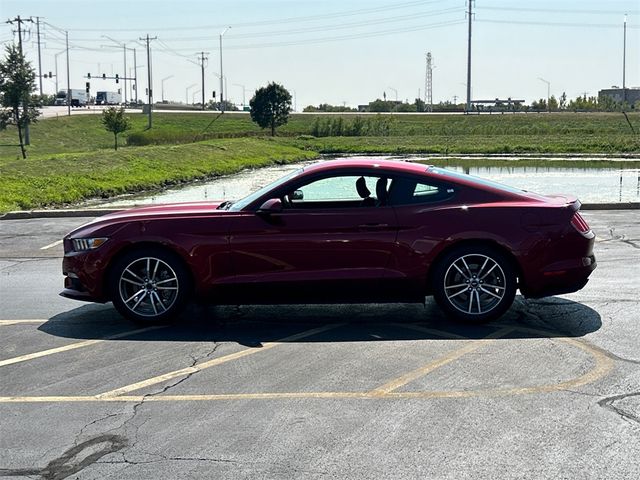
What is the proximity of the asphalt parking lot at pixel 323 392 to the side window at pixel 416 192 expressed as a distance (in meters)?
1.11

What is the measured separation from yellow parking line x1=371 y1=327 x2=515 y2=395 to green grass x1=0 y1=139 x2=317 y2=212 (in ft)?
44.2

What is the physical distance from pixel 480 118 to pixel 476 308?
82.0 m

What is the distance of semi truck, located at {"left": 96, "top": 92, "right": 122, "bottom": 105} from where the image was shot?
125 m

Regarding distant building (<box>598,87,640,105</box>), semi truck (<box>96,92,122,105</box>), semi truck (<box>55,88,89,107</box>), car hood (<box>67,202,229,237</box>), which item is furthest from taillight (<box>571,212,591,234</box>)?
distant building (<box>598,87,640,105</box>)

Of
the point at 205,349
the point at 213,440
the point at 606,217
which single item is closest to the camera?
the point at 213,440

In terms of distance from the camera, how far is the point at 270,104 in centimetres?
6425

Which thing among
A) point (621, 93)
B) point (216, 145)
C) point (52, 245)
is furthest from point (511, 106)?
point (52, 245)

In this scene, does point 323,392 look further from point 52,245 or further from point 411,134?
point 411,134

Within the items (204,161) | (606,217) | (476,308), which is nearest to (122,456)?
(476,308)

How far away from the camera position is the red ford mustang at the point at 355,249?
23.4 ft

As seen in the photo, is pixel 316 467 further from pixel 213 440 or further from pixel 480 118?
pixel 480 118

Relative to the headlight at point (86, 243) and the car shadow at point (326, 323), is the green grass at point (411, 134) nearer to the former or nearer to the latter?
the car shadow at point (326, 323)

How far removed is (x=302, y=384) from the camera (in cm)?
557

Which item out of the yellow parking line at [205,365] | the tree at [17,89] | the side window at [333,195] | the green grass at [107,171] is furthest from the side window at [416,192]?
the tree at [17,89]
